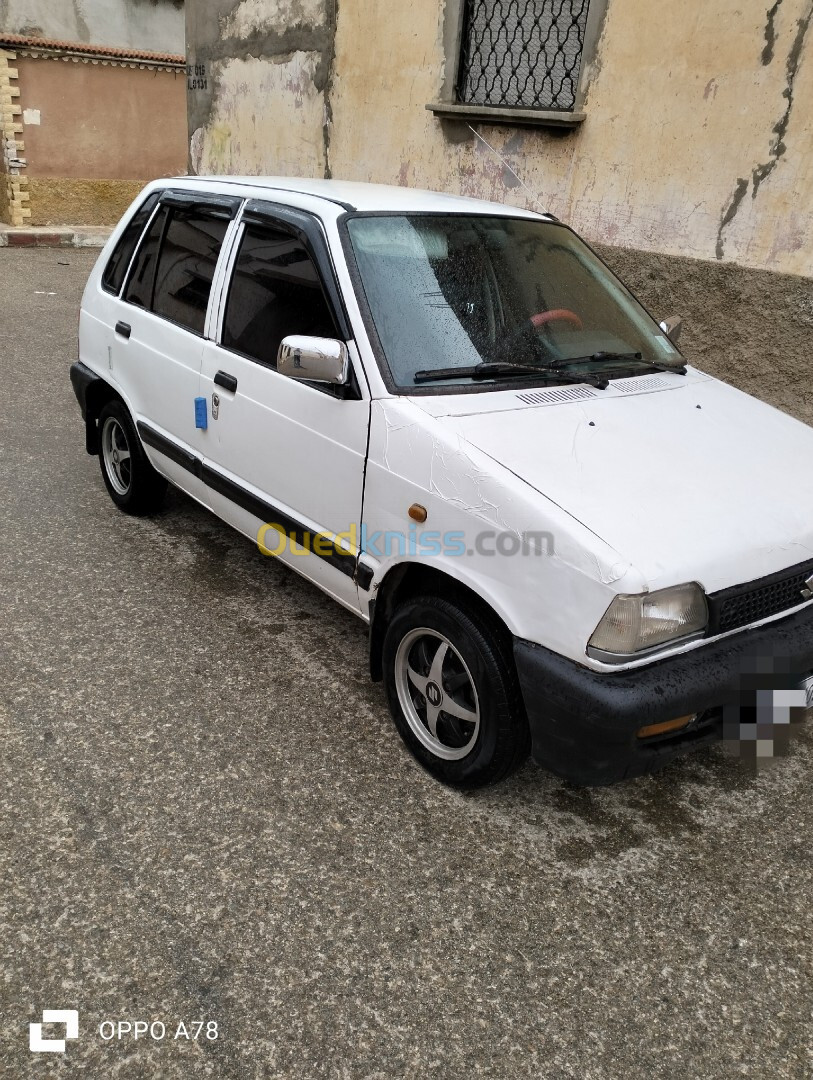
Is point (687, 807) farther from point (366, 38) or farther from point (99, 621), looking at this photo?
point (366, 38)

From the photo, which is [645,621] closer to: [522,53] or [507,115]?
[507,115]

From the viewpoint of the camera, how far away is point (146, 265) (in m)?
4.06

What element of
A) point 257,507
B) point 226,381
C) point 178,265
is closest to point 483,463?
point 257,507

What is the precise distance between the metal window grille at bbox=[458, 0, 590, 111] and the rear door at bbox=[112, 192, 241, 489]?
4066 millimetres

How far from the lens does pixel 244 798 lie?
272 cm

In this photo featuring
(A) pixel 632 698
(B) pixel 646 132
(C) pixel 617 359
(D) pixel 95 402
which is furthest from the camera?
(B) pixel 646 132

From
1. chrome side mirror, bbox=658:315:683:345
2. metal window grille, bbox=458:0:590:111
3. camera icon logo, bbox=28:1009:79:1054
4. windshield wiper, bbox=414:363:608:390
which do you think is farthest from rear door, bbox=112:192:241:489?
metal window grille, bbox=458:0:590:111

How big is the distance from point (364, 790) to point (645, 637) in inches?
44.7

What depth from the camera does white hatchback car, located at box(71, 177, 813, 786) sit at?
2270mm

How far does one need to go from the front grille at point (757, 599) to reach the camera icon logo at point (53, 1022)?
1.92 meters

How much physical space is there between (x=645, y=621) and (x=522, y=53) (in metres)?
6.35

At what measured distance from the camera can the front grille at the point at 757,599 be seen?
2323 millimetres

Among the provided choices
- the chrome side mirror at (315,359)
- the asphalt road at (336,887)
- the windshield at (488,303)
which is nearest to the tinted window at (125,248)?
the windshield at (488,303)

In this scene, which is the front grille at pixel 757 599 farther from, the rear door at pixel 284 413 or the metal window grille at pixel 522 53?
the metal window grille at pixel 522 53
